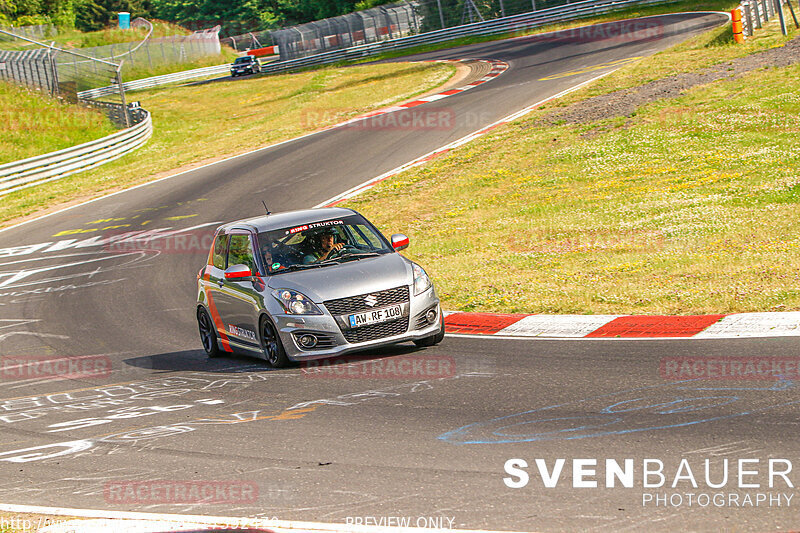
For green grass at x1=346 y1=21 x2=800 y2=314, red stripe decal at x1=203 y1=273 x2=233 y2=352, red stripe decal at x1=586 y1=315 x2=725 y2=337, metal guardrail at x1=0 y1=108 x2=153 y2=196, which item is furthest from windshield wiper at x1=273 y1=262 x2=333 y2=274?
metal guardrail at x1=0 y1=108 x2=153 y2=196

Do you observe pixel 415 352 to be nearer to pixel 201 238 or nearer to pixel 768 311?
pixel 768 311

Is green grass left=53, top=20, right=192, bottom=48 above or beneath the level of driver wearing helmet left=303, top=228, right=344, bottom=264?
above

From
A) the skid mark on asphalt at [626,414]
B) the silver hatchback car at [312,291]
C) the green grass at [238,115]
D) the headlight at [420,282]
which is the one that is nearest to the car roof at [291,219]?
the silver hatchback car at [312,291]

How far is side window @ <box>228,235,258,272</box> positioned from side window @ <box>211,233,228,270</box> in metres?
0.21

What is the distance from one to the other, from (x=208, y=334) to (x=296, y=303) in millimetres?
2448

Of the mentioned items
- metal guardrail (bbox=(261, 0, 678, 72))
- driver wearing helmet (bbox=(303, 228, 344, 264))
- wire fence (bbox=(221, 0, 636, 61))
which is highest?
wire fence (bbox=(221, 0, 636, 61))

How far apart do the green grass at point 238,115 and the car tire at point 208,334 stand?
58.0 feet

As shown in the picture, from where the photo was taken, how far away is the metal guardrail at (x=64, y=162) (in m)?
33.0

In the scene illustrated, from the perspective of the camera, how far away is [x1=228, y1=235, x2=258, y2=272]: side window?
445 inches

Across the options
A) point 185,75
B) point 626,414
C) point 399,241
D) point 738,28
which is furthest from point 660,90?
point 185,75

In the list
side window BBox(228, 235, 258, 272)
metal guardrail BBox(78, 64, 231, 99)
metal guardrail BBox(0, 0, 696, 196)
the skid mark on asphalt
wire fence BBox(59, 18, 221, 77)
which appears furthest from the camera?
wire fence BBox(59, 18, 221, 77)

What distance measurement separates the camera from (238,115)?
46281mm

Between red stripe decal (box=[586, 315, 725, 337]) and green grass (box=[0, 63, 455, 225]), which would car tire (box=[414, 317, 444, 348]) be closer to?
red stripe decal (box=[586, 315, 725, 337])

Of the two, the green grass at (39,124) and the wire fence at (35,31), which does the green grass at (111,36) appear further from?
the green grass at (39,124)
